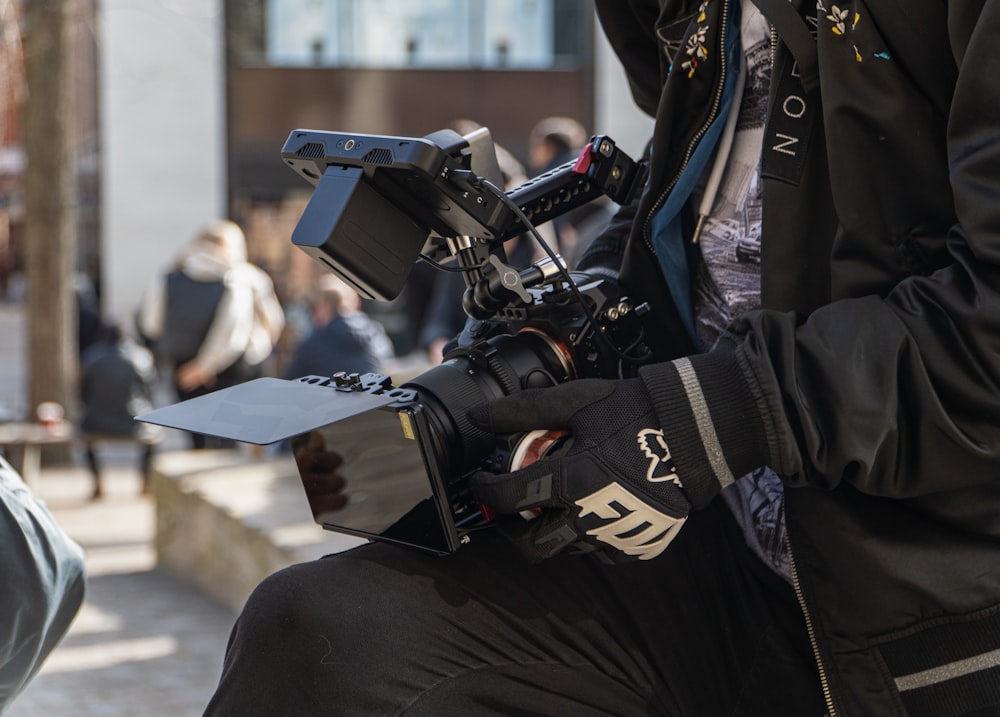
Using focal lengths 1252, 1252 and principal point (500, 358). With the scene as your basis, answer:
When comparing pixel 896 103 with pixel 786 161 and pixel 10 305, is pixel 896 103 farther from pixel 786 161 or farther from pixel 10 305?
pixel 10 305

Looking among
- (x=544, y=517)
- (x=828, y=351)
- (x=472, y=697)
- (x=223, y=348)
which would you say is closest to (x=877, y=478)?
(x=828, y=351)

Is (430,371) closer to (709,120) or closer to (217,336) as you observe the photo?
(709,120)

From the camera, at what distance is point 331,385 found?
162 centimetres

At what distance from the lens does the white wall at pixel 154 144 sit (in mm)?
16141

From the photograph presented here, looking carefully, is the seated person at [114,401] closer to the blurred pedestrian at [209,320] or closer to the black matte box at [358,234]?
the blurred pedestrian at [209,320]

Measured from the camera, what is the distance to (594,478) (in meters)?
1.47

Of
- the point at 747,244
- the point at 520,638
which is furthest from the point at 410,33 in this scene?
the point at 520,638

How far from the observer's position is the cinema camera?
61.1 inches

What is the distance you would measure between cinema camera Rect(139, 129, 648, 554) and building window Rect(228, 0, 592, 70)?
15557mm

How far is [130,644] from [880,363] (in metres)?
3.79

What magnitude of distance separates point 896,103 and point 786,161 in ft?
0.54

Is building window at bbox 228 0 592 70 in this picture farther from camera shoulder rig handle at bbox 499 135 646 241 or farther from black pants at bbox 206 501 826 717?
black pants at bbox 206 501 826 717

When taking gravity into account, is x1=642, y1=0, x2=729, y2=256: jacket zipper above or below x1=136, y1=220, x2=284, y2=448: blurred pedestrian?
above

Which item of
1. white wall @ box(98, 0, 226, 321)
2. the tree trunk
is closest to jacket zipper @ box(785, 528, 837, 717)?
the tree trunk
